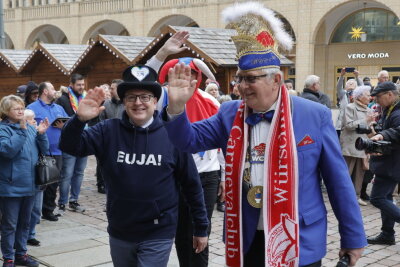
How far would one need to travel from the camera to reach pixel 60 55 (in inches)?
667

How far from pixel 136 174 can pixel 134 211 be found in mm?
246

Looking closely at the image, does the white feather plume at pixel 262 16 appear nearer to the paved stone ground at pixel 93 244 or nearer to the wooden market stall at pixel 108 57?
the paved stone ground at pixel 93 244

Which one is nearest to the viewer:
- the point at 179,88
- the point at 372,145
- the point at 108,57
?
the point at 179,88

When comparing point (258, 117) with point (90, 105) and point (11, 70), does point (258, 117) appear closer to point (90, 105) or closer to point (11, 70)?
point (90, 105)

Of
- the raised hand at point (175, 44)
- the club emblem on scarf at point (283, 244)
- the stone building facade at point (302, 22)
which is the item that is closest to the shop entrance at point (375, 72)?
the stone building facade at point (302, 22)

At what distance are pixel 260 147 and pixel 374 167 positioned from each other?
3837 mm

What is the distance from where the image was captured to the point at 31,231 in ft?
20.8

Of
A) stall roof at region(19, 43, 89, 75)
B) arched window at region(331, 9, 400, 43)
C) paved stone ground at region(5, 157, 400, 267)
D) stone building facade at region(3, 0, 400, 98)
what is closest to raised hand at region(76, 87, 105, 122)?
paved stone ground at region(5, 157, 400, 267)

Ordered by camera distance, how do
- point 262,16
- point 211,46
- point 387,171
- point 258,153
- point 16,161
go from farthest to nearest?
point 211,46 < point 387,171 < point 16,161 < point 262,16 < point 258,153

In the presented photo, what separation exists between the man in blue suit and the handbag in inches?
121

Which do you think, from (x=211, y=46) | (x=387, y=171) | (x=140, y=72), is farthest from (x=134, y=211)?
(x=211, y=46)

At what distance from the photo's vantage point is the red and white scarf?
2754mm

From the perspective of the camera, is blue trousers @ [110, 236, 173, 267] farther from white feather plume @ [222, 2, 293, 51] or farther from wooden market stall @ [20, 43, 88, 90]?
wooden market stall @ [20, 43, 88, 90]

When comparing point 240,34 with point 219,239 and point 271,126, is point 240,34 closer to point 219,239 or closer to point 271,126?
point 271,126
